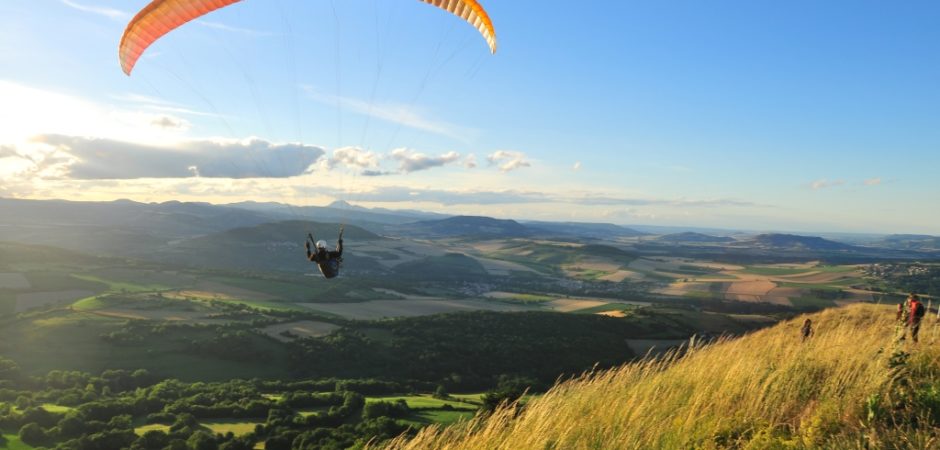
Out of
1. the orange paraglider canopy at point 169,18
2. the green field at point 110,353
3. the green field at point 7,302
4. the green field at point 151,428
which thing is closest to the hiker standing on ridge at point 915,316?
the orange paraglider canopy at point 169,18

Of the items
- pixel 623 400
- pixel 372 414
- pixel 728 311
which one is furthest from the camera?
pixel 728 311

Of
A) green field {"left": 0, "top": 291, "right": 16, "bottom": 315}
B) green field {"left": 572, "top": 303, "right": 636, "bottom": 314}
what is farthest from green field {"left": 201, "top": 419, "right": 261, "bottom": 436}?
green field {"left": 572, "top": 303, "right": 636, "bottom": 314}

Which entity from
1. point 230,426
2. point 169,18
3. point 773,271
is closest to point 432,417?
point 230,426

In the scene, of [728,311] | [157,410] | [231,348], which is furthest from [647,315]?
[157,410]

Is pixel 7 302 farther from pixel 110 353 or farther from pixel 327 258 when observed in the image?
pixel 327 258

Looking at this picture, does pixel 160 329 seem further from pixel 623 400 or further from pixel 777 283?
pixel 777 283

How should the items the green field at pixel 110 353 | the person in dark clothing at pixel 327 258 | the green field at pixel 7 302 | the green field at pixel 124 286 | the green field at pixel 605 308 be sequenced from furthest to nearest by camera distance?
the green field at pixel 124 286
the green field at pixel 605 308
the green field at pixel 7 302
the green field at pixel 110 353
the person in dark clothing at pixel 327 258

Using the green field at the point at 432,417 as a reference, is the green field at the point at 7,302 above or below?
below

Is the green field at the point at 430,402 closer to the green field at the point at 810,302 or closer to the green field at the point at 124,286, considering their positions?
the green field at the point at 124,286
